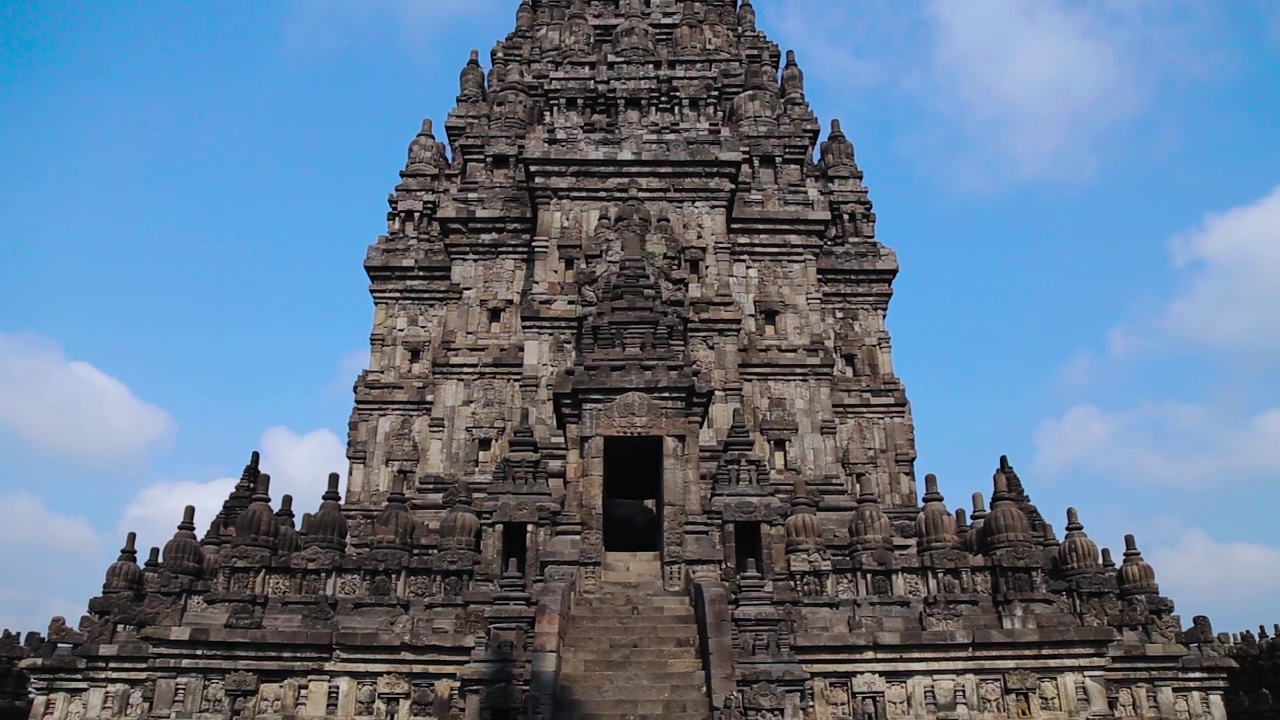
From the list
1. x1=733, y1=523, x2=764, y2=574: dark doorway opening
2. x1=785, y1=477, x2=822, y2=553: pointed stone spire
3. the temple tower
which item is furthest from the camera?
the temple tower

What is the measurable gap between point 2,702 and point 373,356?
45.0ft

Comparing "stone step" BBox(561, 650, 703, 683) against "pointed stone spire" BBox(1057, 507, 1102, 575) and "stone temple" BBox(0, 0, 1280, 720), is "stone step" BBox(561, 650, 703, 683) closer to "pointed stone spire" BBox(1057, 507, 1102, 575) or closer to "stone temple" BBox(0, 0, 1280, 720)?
"stone temple" BBox(0, 0, 1280, 720)

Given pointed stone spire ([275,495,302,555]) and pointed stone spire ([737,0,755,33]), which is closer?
pointed stone spire ([275,495,302,555])

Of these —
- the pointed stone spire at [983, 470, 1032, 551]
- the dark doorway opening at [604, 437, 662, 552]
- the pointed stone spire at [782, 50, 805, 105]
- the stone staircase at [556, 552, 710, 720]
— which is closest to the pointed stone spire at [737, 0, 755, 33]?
the pointed stone spire at [782, 50, 805, 105]

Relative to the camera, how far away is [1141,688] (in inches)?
805

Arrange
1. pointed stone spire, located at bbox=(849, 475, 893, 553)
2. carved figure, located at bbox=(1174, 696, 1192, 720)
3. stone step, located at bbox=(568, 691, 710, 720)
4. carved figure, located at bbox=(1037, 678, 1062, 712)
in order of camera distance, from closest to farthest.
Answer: stone step, located at bbox=(568, 691, 710, 720) → carved figure, located at bbox=(1037, 678, 1062, 712) → carved figure, located at bbox=(1174, 696, 1192, 720) → pointed stone spire, located at bbox=(849, 475, 893, 553)

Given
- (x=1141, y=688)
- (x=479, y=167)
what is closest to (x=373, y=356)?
(x=479, y=167)

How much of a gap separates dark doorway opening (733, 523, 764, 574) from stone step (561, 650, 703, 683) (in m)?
4.01

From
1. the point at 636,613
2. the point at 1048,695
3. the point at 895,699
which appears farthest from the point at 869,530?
the point at 636,613

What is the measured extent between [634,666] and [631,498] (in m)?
8.39

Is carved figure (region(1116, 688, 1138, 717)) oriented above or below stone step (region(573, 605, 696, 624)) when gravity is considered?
below

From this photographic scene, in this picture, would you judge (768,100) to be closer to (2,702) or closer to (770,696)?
(770,696)

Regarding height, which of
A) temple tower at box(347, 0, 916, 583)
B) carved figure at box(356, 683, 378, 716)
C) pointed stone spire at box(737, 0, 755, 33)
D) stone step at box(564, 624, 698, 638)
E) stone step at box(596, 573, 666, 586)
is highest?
pointed stone spire at box(737, 0, 755, 33)

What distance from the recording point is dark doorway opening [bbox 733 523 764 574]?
1964cm
